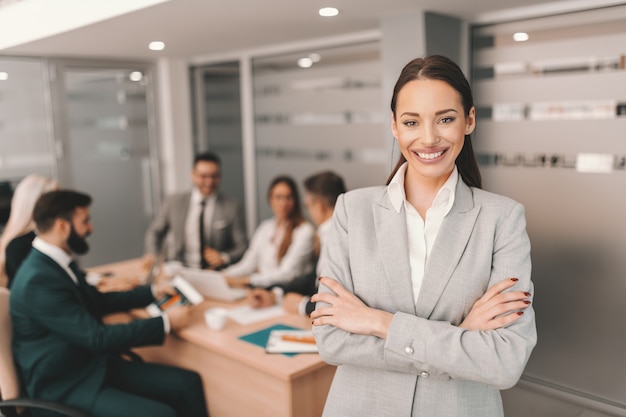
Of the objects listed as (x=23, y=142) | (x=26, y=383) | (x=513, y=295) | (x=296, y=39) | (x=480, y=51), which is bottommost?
(x=26, y=383)

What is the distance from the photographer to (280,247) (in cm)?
398

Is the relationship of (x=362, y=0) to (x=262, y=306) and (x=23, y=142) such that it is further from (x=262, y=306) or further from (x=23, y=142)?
(x=23, y=142)

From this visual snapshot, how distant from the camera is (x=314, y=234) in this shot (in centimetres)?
394

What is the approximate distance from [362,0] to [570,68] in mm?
1129

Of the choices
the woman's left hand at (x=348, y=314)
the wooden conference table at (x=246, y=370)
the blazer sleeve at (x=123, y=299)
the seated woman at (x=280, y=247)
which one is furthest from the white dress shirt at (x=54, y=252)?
the woman's left hand at (x=348, y=314)

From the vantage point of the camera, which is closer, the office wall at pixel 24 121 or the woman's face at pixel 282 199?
the woman's face at pixel 282 199

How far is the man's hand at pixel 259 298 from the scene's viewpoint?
3.22 meters

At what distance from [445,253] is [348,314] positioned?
315 millimetres

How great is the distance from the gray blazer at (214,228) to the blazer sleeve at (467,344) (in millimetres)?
3064

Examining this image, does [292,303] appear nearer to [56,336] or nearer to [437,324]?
[56,336]

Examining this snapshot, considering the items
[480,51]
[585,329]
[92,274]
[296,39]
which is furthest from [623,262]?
[92,274]

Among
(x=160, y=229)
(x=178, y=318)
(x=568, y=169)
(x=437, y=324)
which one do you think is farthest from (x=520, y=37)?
(x=160, y=229)

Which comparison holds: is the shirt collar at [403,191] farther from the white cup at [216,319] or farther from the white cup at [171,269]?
the white cup at [171,269]

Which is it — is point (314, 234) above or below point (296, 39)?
below
